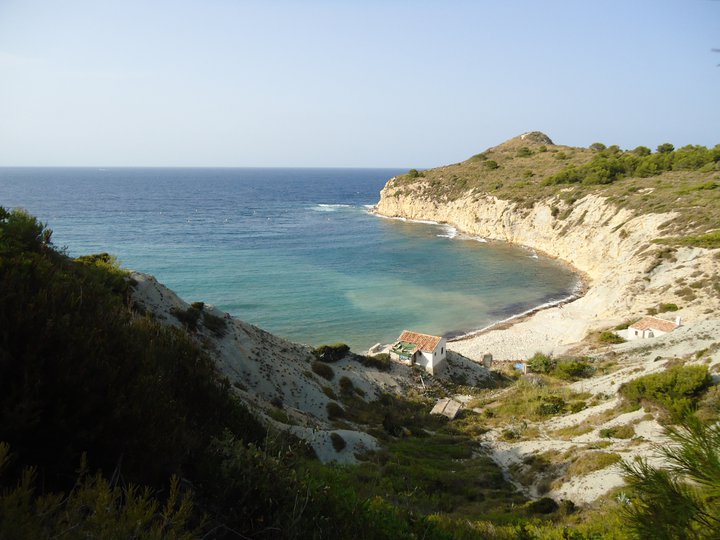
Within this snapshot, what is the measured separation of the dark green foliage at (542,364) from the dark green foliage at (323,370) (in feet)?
51.5

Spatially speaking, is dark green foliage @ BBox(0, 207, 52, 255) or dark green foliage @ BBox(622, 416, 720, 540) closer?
dark green foliage @ BBox(622, 416, 720, 540)

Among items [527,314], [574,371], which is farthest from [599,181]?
[574,371]

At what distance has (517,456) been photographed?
60.2ft

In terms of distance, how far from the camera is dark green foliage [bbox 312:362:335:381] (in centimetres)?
2751

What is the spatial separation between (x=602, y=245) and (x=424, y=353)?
42.6m

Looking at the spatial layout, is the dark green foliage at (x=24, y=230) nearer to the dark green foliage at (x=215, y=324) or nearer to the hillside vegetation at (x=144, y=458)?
the hillside vegetation at (x=144, y=458)

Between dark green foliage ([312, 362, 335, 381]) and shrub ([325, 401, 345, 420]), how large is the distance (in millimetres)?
3104

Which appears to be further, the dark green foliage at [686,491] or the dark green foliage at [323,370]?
the dark green foliage at [323,370]

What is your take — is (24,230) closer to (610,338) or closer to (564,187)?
(610,338)

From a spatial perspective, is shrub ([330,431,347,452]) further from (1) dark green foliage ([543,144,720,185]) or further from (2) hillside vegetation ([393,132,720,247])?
(1) dark green foliage ([543,144,720,185])

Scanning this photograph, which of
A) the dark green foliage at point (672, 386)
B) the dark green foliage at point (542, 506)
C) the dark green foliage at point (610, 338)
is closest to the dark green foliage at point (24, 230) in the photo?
the dark green foliage at point (542, 506)

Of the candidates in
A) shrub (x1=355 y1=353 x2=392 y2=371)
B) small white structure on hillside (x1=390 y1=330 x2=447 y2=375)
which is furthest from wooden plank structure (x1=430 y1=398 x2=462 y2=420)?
shrub (x1=355 y1=353 x2=392 y2=371)

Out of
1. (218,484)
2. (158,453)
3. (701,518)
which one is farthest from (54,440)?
(701,518)

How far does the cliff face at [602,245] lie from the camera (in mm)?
41219
